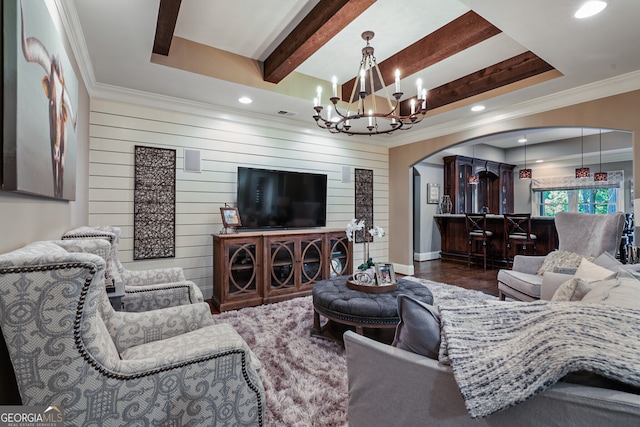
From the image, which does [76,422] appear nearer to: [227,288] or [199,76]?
[227,288]

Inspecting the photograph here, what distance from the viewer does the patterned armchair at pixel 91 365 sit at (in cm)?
80

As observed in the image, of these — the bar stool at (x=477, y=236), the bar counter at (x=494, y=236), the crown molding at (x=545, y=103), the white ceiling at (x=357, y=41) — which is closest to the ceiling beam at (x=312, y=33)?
the white ceiling at (x=357, y=41)

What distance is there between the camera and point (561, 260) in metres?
2.75

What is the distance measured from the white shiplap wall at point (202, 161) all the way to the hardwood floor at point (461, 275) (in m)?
1.85

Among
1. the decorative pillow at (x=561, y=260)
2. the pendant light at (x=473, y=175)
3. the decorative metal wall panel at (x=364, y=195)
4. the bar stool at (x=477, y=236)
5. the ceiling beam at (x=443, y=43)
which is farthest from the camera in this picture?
the pendant light at (x=473, y=175)

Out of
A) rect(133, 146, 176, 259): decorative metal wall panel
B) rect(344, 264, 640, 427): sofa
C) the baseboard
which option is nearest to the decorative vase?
the baseboard

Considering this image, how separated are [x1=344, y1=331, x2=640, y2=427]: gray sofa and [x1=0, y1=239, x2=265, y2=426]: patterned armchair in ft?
1.36

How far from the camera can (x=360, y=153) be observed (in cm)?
514

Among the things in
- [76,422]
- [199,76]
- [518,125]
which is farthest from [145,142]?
[518,125]

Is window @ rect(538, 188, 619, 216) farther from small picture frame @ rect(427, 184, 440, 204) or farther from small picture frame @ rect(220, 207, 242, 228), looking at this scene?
small picture frame @ rect(220, 207, 242, 228)

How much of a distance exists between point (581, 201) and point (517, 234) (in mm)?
4310

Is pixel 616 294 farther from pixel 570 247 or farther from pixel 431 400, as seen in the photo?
pixel 570 247

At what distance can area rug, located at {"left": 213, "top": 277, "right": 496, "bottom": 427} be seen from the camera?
1.61 metres

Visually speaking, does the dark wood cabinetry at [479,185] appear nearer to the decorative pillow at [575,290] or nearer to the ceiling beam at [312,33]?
the ceiling beam at [312,33]
